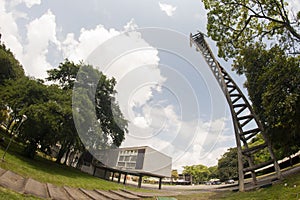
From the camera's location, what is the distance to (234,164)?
159ft

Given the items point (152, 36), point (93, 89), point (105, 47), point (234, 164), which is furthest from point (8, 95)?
point (234, 164)

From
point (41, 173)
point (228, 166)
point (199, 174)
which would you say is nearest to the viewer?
point (41, 173)

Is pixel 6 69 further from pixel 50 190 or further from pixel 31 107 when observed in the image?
pixel 50 190

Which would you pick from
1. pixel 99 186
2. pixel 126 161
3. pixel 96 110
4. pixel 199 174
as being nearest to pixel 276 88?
pixel 99 186

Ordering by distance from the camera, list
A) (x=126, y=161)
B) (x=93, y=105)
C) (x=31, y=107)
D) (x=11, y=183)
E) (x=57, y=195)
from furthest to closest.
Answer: (x=126, y=161), (x=93, y=105), (x=31, y=107), (x=57, y=195), (x=11, y=183)

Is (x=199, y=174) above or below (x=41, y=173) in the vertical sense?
above

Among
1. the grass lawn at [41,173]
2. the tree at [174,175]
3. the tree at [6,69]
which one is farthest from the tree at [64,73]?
the tree at [174,175]

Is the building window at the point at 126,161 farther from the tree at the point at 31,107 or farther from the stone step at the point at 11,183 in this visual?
the stone step at the point at 11,183

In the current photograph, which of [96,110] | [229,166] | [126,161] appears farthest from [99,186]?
[229,166]

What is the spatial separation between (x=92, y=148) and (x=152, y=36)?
58.3ft

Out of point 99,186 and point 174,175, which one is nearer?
point 99,186

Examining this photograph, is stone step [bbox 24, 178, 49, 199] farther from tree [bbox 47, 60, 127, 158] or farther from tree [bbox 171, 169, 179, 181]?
tree [bbox 171, 169, 179, 181]

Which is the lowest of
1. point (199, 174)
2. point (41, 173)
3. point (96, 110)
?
point (41, 173)

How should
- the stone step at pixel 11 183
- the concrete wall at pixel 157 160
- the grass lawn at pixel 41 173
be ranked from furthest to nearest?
the grass lawn at pixel 41 173, the concrete wall at pixel 157 160, the stone step at pixel 11 183
